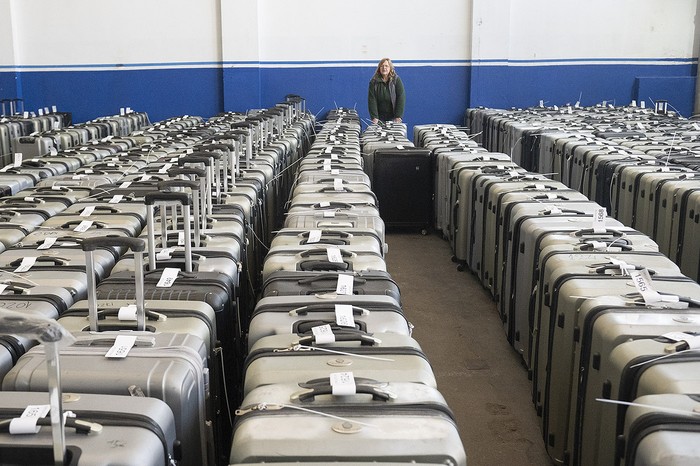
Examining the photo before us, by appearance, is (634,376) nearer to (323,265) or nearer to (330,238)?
(323,265)

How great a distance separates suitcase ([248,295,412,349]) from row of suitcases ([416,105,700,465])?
680 millimetres

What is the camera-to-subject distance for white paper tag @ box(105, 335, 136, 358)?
211 cm

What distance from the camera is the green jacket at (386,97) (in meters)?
11.3

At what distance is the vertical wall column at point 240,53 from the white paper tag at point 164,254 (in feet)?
33.5

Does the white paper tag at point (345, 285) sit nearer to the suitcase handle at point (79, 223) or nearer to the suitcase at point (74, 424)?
the suitcase at point (74, 424)

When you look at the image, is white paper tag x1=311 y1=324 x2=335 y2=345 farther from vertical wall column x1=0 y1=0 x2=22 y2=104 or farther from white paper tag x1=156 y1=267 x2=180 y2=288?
vertical wall column x1=0 y1=0 x2=22 y2=104

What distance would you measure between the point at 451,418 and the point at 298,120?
9.54m

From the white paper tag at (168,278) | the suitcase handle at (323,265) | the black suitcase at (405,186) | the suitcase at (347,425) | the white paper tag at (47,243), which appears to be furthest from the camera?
the black suitcase at (405,186)

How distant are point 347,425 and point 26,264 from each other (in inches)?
73.2

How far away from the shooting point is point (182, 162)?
4.49 metres

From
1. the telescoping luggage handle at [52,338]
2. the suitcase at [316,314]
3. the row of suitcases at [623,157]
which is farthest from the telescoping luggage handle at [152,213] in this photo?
the row of suitcases at [623,157]

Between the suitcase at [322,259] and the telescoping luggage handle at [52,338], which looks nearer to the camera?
the telescoping luggage handle at [52,338]

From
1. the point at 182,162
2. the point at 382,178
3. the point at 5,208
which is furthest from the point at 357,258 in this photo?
the point at 382,178

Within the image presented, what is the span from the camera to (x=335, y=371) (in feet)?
6.98
